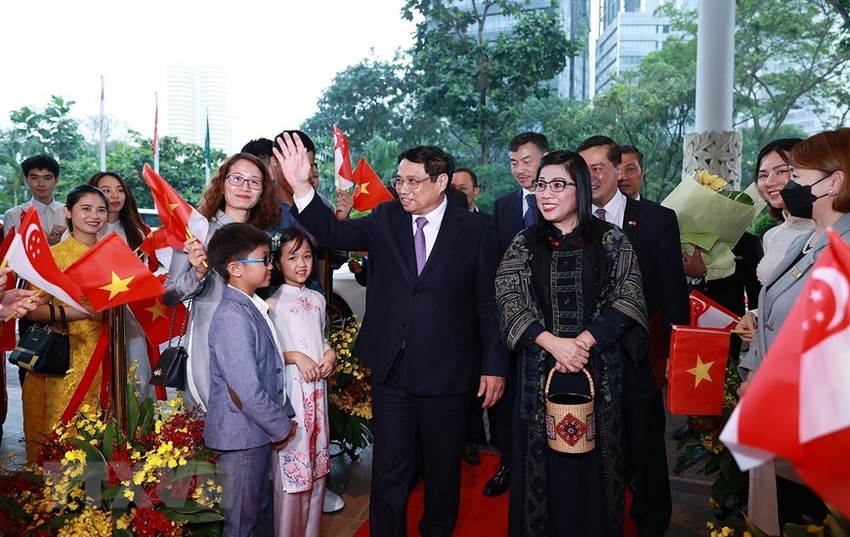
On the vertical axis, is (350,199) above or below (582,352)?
above

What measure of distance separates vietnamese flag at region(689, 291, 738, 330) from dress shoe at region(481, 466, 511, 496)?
4.16 feet

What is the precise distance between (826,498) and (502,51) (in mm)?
14334

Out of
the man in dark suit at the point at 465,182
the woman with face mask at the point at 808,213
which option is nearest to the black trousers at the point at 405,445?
the woman with face mask at the point at 808,213

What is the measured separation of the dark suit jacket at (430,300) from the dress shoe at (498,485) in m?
0.98

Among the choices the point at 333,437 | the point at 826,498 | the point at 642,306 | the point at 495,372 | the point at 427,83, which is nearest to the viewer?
the point at 826,498

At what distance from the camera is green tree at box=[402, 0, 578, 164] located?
1454 centimetres

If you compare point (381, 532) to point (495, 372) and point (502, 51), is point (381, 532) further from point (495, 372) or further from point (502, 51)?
point (502, 51)

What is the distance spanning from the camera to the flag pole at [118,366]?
→ 8.00 feet

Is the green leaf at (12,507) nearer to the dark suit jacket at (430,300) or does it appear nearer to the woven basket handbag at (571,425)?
the dark suit jacket at (430,300)

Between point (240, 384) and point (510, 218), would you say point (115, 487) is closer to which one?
point (240, 384)

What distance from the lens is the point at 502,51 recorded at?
47.5 feet

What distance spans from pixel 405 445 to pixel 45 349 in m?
1.38

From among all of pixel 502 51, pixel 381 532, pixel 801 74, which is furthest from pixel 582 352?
pixel 801 74

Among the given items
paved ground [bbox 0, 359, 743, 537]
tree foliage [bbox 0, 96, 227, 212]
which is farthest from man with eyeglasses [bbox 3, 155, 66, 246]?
tree foliage [bbox 0, 96, 227, 212]
